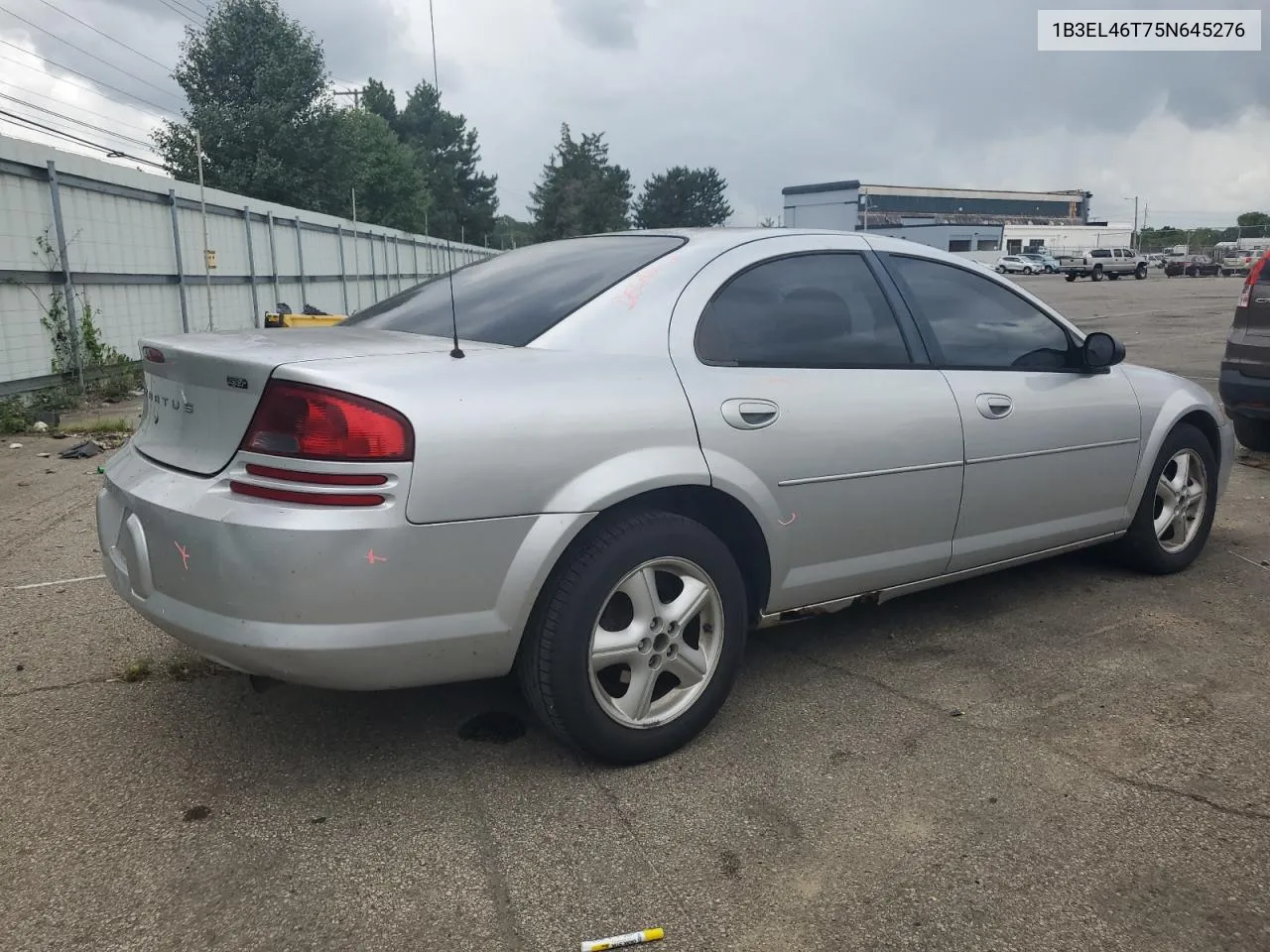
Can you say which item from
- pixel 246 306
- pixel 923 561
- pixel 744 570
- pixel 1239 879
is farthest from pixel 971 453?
pixel 246 306

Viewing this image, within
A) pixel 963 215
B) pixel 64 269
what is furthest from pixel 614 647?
pixel 963 215

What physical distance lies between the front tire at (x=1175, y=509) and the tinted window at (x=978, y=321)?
2.68 feet

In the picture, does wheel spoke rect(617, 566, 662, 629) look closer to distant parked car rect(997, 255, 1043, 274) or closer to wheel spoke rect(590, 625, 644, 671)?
wheel spoke rect(590, 625, 644, 671)

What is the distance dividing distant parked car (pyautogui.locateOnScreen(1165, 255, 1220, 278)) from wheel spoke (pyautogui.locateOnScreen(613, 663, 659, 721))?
62777 mm

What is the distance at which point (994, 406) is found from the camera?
147 inches

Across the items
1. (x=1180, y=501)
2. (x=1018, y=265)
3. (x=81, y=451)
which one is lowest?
(x=81, y=451)

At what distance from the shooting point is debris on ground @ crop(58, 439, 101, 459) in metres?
7.73

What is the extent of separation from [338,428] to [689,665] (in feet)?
3.93

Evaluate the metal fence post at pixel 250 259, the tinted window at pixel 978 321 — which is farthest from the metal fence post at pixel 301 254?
the tinted window at pixel 978 321

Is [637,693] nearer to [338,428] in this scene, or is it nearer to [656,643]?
[656,643]

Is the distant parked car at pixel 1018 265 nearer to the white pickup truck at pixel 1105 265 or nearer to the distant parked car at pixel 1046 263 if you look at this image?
the distant parked car at pixel 1046 263

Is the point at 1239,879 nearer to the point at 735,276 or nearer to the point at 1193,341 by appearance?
the point at 735,276

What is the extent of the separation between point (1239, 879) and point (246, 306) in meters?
17.1

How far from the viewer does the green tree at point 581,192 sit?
72.6 m
